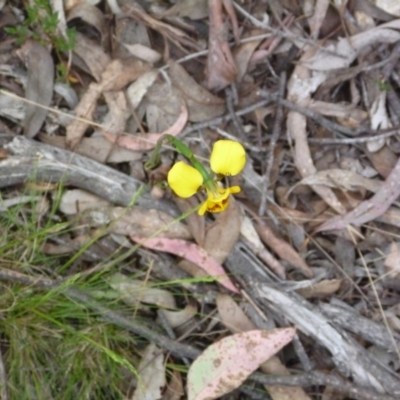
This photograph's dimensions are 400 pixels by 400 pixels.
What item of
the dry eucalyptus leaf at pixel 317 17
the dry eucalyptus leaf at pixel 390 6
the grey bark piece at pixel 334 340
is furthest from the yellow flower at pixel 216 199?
the dry eucalyptus leaf at pixel 390 6

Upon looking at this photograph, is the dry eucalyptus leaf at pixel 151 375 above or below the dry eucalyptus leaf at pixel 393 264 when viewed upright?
below

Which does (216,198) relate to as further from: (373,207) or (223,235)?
(373,207)

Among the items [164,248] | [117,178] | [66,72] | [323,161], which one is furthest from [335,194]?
[66,72]

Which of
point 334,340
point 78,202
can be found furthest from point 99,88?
point 334,340

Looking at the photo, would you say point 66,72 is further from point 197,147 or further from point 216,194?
point 216,194

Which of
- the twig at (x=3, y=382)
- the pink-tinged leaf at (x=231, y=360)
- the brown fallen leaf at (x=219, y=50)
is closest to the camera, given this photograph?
the twig at (x=3, y=382)

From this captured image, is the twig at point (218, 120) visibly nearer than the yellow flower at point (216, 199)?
No

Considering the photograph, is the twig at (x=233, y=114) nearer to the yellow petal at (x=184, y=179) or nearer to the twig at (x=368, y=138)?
the twig at (x=368, y=138)
